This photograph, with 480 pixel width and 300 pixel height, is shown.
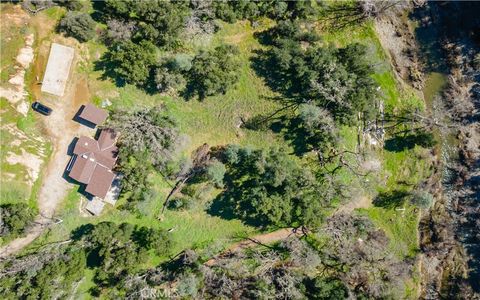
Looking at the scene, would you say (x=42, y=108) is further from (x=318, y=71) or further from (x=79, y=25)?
(x=318, y=71)

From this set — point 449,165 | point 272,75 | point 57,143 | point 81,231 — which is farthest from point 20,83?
point 449,165

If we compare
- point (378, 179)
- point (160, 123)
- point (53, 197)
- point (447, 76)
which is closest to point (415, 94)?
point (447, 76)

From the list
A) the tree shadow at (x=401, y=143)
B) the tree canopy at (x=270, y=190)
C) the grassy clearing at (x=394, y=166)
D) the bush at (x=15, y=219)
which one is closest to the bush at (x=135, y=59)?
the tree canopy at (x=270, y=190)

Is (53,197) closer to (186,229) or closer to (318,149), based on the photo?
(186,229)

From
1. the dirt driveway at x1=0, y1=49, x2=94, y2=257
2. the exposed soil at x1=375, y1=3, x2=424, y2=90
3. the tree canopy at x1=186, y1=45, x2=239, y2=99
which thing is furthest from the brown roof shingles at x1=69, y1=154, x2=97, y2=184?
the exposed soil at x1=375, y1=3, x2=424, y2=90

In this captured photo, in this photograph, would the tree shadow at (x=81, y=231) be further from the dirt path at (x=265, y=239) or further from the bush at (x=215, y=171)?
the dirt path at (x=265, y=239)

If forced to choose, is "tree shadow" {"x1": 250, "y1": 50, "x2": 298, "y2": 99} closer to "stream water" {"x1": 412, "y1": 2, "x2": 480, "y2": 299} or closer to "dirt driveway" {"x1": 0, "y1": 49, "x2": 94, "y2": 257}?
"stream water" {"x1": 412, "y1": 2, "x2": 480, "y2": 299}
